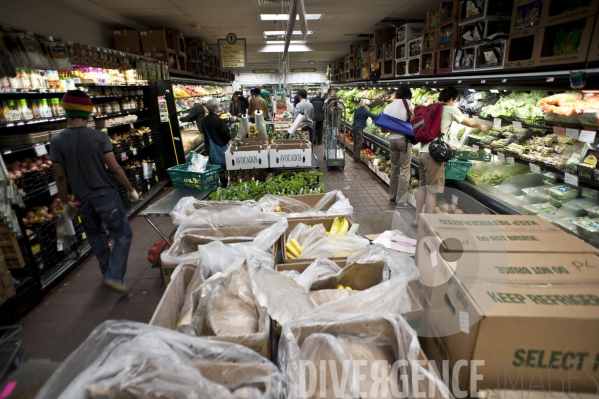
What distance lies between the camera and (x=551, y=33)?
295cm

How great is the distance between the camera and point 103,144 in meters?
2.95

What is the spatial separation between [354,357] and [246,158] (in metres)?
3.50

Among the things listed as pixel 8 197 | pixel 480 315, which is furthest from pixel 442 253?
pixel 8 197

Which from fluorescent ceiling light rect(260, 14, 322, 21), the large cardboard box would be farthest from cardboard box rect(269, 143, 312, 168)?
the large cardboard box

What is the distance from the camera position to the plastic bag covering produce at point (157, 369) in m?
1.02

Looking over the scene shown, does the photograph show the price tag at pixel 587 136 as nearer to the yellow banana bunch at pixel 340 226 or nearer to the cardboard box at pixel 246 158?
the yellow banana bunch at pixel 340 226

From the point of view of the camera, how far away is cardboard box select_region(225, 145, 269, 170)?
4395mm

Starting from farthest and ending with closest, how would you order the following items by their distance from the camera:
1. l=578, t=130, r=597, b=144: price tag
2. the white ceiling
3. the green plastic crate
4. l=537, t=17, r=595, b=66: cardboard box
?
the white ceiling
the green plastic crate
l=578, t=130, r=597, b=144: price tag
l=537, t=17, r=595, b=66: cardboard box

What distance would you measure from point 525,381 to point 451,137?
14.1 ft

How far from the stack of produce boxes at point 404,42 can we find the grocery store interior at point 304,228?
0.05m

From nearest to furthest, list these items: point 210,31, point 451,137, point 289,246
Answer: point 289,246 < point 451,137 < point 210,31

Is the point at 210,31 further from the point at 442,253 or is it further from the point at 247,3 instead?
the point at 442,253

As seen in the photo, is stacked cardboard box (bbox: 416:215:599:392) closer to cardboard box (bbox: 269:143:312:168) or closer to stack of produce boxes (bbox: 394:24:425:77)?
cardboard box (bbox: 269:143:312:168)

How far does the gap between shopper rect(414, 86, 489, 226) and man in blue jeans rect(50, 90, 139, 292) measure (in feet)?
11.2
